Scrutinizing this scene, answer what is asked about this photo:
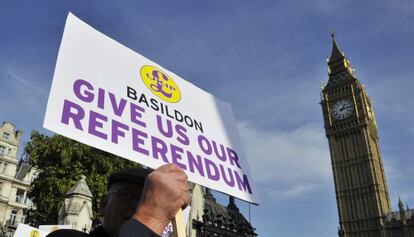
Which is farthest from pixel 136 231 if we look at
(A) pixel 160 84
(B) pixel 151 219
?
(A) pixel 160 84

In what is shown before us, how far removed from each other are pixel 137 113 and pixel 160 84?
53cm

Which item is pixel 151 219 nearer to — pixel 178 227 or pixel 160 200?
pixel 160 200

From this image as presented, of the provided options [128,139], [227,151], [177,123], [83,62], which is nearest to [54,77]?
[83,62]

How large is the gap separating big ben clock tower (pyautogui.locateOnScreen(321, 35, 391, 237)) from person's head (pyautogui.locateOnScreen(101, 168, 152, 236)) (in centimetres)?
7699

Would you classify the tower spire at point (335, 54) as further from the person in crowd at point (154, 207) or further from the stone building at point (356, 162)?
the person in crowd at point (154, 207)

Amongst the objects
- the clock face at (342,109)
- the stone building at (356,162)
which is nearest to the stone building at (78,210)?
the stone building at (356,162)

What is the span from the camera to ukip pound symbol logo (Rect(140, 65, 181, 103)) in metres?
3.42

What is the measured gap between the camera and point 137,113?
3.08m

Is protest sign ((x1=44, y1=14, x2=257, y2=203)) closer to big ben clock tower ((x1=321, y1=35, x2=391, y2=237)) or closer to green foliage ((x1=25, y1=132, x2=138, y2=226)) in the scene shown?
green foliage ((x1=25, y1=132, x2=138, y2=226))

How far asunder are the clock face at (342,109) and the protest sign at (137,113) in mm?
82386

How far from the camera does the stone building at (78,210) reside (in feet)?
30.0

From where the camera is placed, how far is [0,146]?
3591 cm

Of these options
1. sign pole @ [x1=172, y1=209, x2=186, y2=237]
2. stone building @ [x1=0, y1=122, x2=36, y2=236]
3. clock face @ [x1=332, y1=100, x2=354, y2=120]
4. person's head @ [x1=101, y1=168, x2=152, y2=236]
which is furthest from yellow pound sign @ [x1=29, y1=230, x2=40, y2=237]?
clock face @ [x1=332, y1=100, x2=354, y2=120]

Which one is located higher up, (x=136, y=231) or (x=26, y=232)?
(x=26, y=232)
